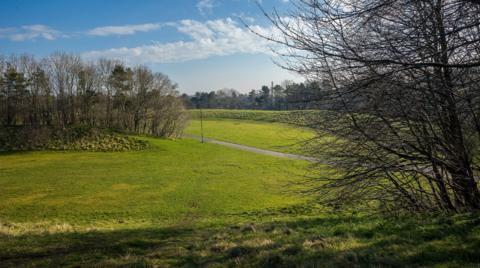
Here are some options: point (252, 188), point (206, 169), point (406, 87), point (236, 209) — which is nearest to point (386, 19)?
point (406, 87)

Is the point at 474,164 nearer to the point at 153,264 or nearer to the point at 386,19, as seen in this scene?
the point at 386,19

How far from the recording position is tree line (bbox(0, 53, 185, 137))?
41375 mm

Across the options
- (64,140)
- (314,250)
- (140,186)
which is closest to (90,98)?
(64,140)

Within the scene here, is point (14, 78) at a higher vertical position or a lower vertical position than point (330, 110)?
higher

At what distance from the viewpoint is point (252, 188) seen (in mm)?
20578

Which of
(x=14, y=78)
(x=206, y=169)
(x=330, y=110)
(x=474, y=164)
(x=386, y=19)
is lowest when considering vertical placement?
(x=206, y=169)

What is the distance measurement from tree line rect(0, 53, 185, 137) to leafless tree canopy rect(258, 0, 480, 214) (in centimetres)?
4267

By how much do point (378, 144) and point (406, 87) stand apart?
1.20 m

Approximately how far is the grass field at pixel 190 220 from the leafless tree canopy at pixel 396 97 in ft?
2.36

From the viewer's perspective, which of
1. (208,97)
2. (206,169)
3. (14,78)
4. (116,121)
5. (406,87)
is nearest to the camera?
(406,87)

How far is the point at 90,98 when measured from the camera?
4394 centimetres

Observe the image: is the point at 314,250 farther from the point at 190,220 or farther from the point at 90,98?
the point at 90,98

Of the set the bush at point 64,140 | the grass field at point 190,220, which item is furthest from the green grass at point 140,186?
the bush at point 64,140

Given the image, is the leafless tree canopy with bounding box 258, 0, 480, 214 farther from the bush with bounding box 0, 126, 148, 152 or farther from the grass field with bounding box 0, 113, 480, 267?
the bush with bounding box 0, 126, 148, 152
